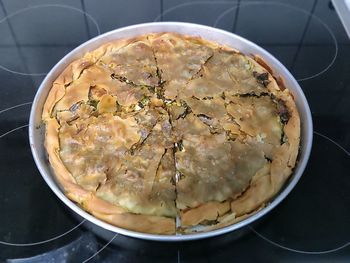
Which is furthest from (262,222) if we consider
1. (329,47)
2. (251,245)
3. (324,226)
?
(329,47)

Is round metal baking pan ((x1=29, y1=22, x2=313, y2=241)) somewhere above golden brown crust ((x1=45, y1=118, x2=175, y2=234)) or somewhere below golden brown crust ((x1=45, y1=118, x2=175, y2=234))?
above

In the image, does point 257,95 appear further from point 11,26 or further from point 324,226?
point 11,26

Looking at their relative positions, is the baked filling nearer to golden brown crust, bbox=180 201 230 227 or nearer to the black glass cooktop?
golden brown crust, bbox=180 201 230 227

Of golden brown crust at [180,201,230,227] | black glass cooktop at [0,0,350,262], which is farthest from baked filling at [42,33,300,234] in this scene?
black glass cooktop at [0,0,350,262]

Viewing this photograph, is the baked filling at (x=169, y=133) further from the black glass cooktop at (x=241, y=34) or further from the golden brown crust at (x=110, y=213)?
the black glass cooktop at (x=241, y=34)

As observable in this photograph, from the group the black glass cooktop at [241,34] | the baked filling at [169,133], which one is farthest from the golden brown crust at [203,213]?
the black glass cooktop at [241,34]

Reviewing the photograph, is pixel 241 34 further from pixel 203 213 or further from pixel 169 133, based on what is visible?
pixel 203 213
